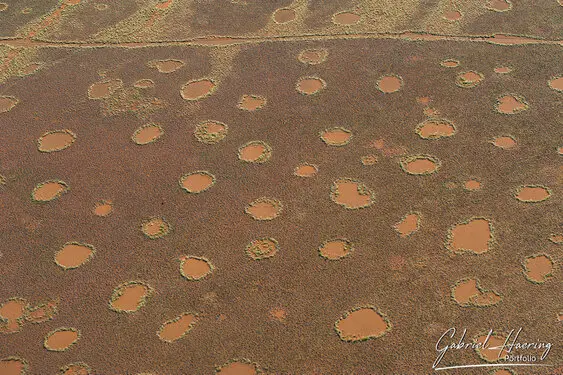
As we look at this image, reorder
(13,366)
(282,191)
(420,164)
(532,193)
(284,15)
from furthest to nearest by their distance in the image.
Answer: (284,15) < (420,164) < (282,191) < (532,193) < (13,366)

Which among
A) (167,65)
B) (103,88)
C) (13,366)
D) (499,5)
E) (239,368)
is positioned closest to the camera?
(239,368)

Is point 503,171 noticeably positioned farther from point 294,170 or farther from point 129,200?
Result: point 129,200

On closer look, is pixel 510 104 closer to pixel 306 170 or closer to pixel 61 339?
pixel 306 170

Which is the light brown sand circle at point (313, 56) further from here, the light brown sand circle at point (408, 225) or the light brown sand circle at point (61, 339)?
the light brown sand circle at point (61, 339)

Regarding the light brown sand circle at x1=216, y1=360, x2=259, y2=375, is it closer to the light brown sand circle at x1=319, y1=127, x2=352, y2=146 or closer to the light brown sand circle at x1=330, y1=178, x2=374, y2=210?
the light brown sand circle at x1=330, y1=178, x2=374, y2=210

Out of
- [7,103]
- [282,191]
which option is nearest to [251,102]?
[282,191]

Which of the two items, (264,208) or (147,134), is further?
(147,134)

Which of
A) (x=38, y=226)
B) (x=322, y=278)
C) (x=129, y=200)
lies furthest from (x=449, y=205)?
(x=38, y=226)
